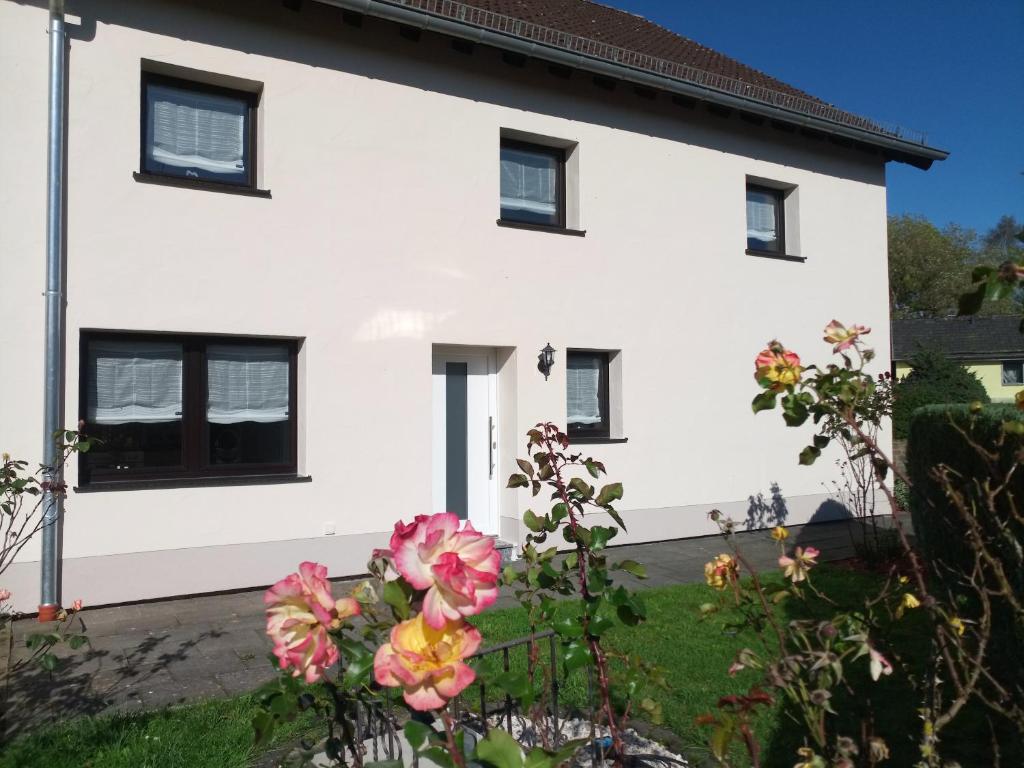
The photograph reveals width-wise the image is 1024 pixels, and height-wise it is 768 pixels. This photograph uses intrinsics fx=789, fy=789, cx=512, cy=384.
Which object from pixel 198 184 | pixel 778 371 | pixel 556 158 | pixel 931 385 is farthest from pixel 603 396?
pixel 931 385

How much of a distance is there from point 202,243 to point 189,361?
1.04m

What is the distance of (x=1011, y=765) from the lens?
303 centimetres

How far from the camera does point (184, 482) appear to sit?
6.74 metres

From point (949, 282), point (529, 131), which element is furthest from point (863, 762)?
point (949, 282)

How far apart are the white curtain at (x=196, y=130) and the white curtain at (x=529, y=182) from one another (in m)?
2.82

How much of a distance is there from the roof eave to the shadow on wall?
4.74 meters

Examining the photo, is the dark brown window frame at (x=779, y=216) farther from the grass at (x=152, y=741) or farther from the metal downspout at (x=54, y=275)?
the grass at (x=152, y=741)

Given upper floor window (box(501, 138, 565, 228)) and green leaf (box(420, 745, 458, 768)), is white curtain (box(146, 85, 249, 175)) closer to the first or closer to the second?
upper floor window (box(501, 138, 565, 228))

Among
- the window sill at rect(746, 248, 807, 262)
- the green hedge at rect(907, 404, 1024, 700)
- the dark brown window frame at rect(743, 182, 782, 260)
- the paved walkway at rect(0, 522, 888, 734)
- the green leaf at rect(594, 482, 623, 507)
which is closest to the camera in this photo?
the green leaf at rect(594, 482, 623, 507)

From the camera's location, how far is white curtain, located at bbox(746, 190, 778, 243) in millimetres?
10648

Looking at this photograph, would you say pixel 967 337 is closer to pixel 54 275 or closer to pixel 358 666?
pixel 54 275

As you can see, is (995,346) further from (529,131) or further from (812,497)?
(529,131)

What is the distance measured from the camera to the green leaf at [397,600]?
1366mm

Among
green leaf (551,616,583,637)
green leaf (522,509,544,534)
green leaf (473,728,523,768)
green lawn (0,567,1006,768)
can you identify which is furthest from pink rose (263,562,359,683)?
green lawn (0,567,1006,768)
